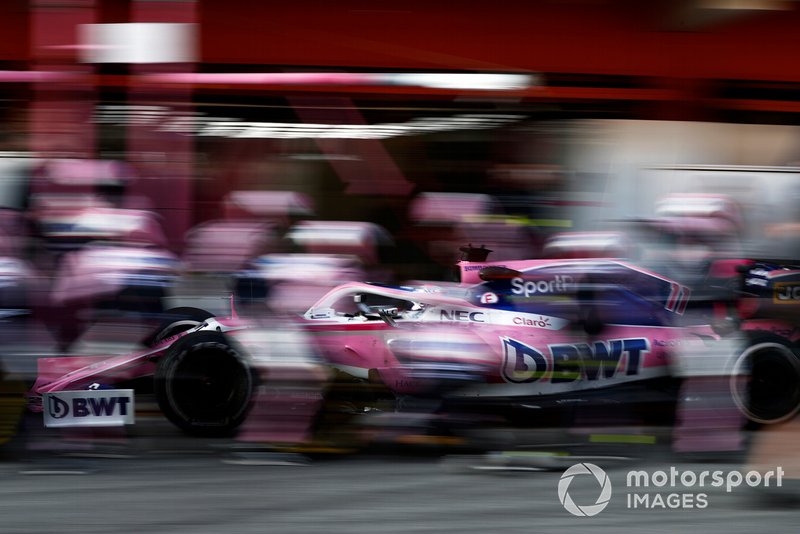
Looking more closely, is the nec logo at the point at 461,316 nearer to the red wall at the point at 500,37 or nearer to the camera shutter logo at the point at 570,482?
the camera shutter logo at the point at 570,482

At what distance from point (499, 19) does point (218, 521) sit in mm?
2671

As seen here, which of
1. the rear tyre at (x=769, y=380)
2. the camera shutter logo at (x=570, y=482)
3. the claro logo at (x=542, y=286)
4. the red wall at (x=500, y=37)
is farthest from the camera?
the red wall at (x=500, y=37)

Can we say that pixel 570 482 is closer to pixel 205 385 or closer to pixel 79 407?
pixel 205 385

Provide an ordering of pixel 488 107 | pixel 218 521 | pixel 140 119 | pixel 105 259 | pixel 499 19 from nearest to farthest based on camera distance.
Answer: pixel 218 521, pixel 105 259, pixel 140 119, pixel 488 107, pixel 499 19

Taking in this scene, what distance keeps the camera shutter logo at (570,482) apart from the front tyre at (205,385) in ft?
4.24

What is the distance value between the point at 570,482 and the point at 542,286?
786 millimetres

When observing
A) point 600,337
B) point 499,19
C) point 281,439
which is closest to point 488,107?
point 499,19

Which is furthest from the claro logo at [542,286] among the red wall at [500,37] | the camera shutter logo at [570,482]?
the red wall at [500,37]

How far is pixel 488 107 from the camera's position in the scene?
3.63 meters

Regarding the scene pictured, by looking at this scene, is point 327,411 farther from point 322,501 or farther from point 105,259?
point 105,259

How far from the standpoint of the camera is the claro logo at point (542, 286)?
3.27 metres

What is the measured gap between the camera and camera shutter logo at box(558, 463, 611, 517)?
9.14 feet

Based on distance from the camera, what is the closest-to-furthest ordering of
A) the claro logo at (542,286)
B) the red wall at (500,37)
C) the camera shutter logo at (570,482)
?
the camera shutter logo at (570,482) < the claro logo at (542,286) < the red wall at (500,37)

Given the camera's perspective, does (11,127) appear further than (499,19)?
No
